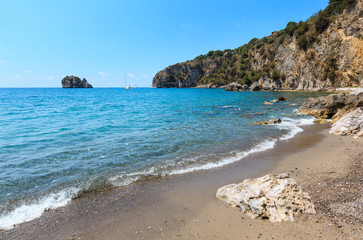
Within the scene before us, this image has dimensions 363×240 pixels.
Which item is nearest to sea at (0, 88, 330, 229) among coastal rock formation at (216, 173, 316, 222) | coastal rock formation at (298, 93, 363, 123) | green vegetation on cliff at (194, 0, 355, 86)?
coastal rock formation at (216, 173, 316, 222)

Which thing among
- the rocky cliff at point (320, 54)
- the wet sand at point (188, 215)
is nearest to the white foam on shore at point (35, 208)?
the wet sand at point (188, 215)

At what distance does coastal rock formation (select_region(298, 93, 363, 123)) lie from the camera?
18531 millimetres

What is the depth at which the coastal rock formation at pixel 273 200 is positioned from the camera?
4.59 metres

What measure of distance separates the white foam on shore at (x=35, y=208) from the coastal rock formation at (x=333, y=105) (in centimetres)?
→ 2121

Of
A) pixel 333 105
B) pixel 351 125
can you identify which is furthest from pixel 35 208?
pixel 333 105

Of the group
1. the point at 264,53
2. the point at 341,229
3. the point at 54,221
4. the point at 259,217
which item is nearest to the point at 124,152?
the point at 54,221

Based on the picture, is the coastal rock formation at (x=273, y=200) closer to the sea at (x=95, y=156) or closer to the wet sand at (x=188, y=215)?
the wet sand at (x=188, y=215)

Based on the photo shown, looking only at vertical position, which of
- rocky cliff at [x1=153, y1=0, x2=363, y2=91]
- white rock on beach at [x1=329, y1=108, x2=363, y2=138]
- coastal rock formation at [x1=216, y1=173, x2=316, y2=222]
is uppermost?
rocky cliff at [x1=153, y1=0, x2=363, y2=91]

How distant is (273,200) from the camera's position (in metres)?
→ 4.68

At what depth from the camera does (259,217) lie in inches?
183

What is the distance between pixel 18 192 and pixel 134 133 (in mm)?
8444

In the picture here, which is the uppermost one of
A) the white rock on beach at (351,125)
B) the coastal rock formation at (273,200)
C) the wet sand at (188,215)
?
the white rock on beach at (351,125)

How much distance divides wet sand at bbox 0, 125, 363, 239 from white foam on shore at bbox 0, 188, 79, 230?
236mm

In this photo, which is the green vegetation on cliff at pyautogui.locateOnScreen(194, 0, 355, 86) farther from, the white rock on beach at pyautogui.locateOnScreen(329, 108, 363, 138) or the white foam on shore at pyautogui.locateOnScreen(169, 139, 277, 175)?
the white foam on shore at pyautogui.locateOnScreen(169, 139, 277, 175)
